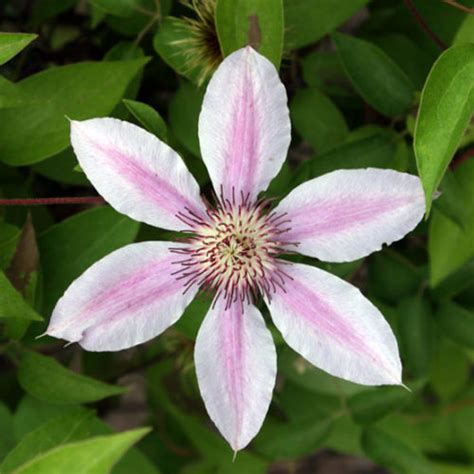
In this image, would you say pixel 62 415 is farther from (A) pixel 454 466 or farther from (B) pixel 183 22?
(A) pixel 454 466

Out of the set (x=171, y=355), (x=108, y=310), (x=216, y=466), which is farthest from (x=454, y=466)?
(x=108, y=310)

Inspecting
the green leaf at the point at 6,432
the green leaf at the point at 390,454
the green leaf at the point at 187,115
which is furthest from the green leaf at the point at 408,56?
the green leaf at the point at 6,432

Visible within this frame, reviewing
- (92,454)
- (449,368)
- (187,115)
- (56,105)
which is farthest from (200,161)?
(449,368)

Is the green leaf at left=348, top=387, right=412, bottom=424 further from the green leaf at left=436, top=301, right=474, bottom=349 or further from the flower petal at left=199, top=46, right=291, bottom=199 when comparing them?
the flower petal at left=199, top=46, right=291, bottom=199

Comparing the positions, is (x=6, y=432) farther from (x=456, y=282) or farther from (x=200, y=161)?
(x=456, y=282)

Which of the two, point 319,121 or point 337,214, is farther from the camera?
point 319,121

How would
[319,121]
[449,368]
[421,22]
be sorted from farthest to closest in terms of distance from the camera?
[449,368] < [319,121] < [421,22]

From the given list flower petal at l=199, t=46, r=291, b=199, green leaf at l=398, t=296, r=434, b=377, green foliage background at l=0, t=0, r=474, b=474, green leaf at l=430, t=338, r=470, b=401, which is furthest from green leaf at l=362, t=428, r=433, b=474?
flower petal at l=199, t=46, r=291, b=199
